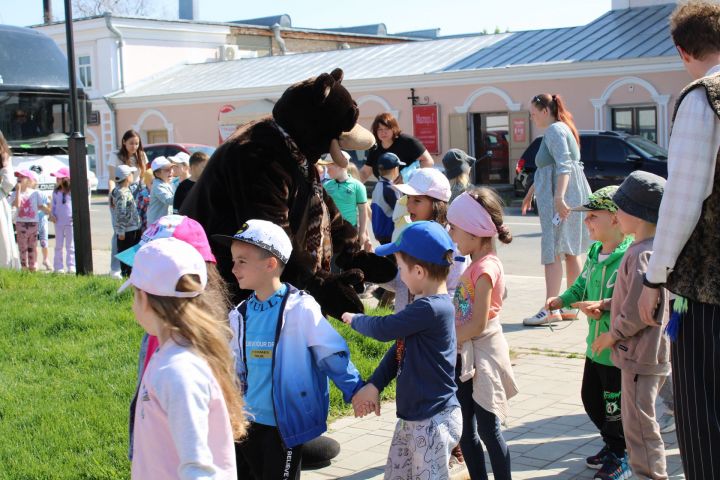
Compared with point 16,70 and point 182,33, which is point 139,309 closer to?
point 16,70

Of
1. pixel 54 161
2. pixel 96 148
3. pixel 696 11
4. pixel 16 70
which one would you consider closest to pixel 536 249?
pixel 54 161

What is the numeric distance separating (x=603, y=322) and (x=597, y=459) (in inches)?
29.8

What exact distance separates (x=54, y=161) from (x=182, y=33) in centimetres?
2669

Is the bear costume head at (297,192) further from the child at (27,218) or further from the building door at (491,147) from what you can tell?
the building door at (491,147)

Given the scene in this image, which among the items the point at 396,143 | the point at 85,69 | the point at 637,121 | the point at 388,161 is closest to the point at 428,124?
the point at 637,121

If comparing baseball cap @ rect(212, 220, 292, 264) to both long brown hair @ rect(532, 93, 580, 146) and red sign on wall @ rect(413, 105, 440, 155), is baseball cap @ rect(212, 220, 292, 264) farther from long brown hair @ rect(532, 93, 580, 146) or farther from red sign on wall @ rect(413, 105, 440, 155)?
red sign on wall @ rect(413, 105, 440, 155)

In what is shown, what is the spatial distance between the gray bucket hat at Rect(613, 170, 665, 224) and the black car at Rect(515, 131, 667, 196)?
15118 mm

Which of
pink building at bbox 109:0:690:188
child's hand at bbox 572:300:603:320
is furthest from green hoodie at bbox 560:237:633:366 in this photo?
pink building at bbox 109:0:690:188

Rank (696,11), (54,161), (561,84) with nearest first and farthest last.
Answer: (696,11) < (54,161) < (561,84)

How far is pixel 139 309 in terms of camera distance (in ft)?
9.74

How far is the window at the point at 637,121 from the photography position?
85.0ft

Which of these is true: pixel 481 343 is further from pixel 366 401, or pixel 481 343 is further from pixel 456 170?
pixel 456 170

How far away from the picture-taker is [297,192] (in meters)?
4.55

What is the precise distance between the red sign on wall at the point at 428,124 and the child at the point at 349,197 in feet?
66.4
